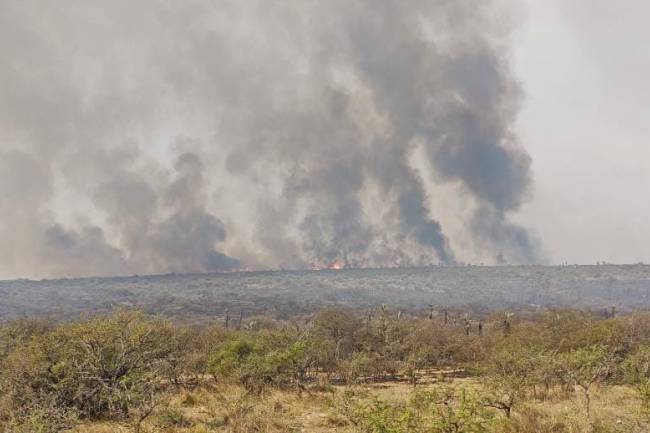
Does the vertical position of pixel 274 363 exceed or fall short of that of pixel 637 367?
it falls short

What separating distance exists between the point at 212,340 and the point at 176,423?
3012cm

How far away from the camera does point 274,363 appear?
3434 cm

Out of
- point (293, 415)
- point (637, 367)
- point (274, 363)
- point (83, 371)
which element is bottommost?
point (293, 415)

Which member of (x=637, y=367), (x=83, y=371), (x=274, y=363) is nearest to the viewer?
(x=83, y=371)

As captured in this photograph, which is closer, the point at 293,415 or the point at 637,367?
the point at 293,415

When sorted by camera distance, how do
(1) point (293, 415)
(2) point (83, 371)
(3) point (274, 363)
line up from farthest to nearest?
(3) point (274, 363) < (1) point (293, 415) < (2) point (83, 371)

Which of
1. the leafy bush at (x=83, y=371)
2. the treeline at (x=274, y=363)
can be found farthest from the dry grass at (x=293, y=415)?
the leafy bush at (x=83, y=371)

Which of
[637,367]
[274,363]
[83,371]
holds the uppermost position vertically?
[637,367]

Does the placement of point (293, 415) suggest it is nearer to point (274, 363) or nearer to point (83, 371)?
point (274, 363)

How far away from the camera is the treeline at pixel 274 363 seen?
21.9 m

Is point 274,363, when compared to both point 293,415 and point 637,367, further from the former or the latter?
point 637,367

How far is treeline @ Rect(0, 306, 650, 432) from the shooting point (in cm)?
2192

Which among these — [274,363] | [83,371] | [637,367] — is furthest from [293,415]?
[637,367]

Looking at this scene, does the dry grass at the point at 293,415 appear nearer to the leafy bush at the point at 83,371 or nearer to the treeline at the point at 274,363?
the treeline at the point at 274,363
